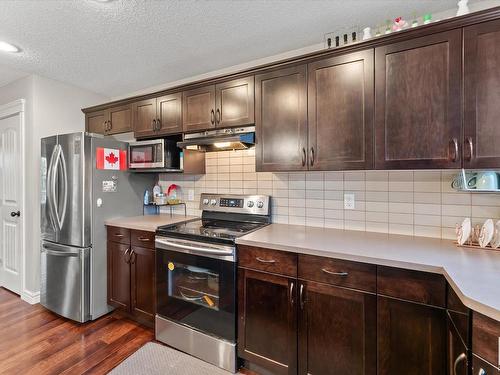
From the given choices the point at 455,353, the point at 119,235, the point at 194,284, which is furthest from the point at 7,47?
the point at 455,353

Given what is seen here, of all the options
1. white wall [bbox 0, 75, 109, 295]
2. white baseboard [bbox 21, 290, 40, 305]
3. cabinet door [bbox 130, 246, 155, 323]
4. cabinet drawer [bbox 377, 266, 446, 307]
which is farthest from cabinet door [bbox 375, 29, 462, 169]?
white baseboard [bbox 21, 290, 40, 305]

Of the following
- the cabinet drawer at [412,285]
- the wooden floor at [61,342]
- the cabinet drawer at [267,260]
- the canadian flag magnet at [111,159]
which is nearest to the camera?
the cabinet drawer at [412,285]

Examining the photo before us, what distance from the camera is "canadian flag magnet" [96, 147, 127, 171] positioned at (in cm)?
245

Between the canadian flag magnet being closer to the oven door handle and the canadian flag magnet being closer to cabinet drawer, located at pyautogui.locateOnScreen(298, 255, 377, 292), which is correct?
the oven door handle

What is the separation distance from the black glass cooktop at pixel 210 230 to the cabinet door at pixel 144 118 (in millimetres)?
1063

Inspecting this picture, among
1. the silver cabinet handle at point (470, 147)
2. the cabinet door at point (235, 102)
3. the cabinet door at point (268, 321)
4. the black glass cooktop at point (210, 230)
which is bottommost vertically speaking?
the cabinet door at point (268, 321)

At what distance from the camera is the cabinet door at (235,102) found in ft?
6.87

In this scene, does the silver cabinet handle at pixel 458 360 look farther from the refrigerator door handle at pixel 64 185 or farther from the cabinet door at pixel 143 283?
the refrigerator door handle at pixel 64 185

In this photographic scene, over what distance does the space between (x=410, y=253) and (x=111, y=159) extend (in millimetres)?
2623

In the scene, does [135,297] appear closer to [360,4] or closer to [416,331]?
[416,331]

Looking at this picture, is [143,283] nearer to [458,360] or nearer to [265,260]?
[265,260]

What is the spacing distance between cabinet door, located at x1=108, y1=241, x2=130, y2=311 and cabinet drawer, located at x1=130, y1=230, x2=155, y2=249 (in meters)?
0.12

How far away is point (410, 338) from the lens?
51.2 inches

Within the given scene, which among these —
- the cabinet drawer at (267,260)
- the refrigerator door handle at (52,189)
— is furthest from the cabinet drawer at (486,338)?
the refrigerator door handle at (52,189)
